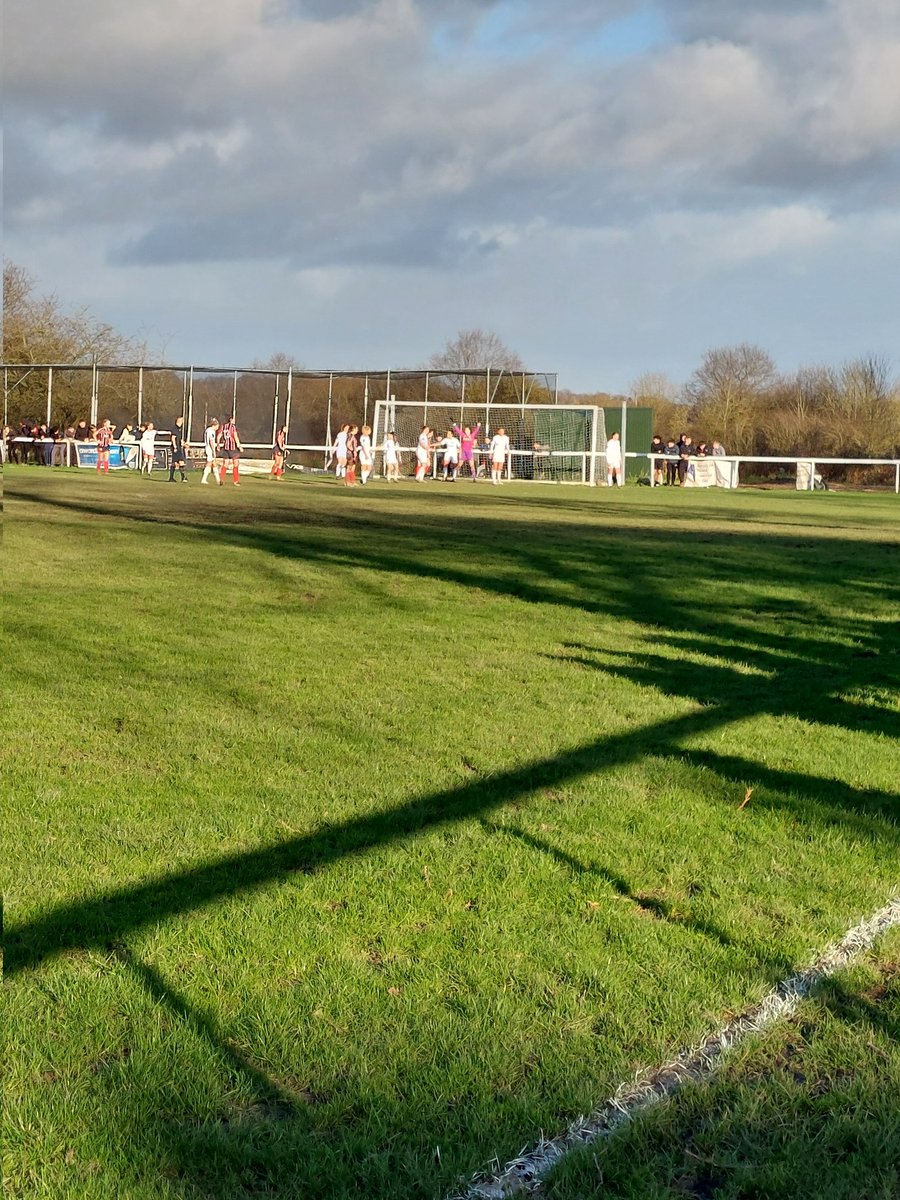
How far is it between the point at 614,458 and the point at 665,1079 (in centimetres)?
4241

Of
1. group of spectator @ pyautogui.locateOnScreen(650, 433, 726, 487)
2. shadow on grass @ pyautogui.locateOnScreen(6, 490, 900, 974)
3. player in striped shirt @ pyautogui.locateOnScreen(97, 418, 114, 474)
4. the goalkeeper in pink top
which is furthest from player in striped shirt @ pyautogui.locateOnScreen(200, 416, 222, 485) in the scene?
group of spectator @ pyautogui.locateOnScreen(650, 433, 726, 487)

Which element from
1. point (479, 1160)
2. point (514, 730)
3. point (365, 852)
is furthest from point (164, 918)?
point (514, 730)

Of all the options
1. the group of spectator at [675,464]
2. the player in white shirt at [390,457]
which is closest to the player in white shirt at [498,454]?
the player in white shirt at [390,457]

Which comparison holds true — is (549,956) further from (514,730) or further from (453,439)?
(453,439)

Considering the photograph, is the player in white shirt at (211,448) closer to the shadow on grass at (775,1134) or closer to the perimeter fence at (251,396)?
the perimeter fence at (251,396)

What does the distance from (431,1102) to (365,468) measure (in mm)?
38449

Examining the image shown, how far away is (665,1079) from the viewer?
3.30 m

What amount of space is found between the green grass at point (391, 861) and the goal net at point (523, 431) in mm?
38801

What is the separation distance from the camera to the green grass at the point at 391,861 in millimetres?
3131

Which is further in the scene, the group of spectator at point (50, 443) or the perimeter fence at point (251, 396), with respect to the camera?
the perimeter fence at point (251, 396)

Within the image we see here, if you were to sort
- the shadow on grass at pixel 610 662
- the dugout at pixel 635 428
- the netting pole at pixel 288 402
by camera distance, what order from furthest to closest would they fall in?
the dugout at pixel 635 428, the netting pole at pixel 288 402, the shadow on grass at pixel 610 662

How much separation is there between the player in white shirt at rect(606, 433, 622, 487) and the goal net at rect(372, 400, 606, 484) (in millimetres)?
2201

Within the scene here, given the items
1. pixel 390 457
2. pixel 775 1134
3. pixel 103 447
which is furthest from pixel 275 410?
pixel 775 1134

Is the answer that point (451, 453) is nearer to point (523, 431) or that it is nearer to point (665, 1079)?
point (523, 431)
